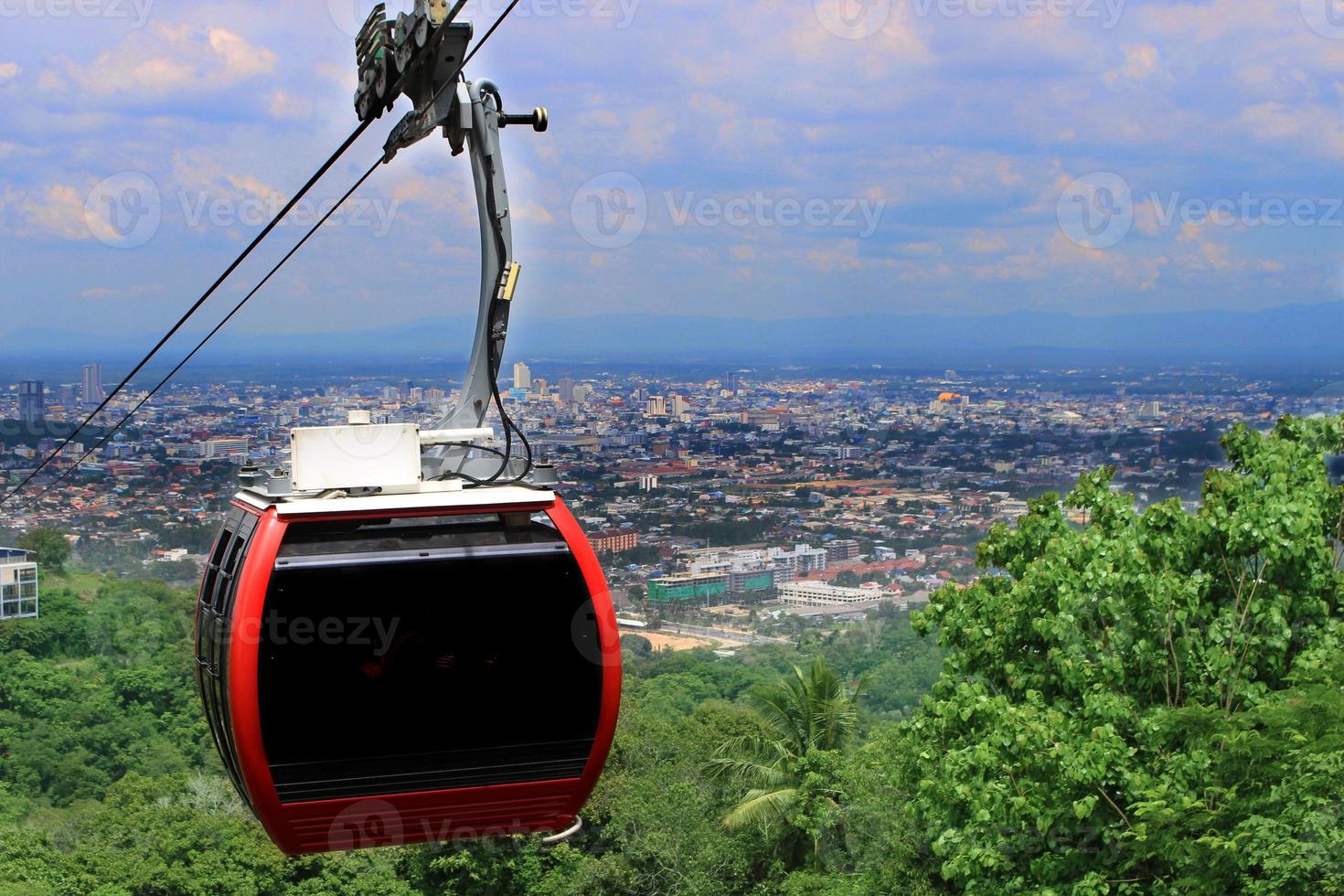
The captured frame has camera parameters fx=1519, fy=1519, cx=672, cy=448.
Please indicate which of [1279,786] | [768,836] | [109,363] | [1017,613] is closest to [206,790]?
[768,836]

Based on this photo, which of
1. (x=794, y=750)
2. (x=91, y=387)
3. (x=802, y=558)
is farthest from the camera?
(x=91, y=387)

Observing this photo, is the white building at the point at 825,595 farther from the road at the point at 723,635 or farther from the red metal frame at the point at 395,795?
the red metal frame at the point at 395,795

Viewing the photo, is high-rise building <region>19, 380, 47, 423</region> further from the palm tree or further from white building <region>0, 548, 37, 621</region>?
the palm tree

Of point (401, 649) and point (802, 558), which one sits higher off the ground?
point (401, 649)

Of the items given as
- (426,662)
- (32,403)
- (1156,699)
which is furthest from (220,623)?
(32,403)

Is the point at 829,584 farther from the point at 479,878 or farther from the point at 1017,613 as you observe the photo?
the point at 1017,613

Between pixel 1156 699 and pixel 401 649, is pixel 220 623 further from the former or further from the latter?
pixel 1156 699

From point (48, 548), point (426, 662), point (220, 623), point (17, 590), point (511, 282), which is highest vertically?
point (511, 282)
